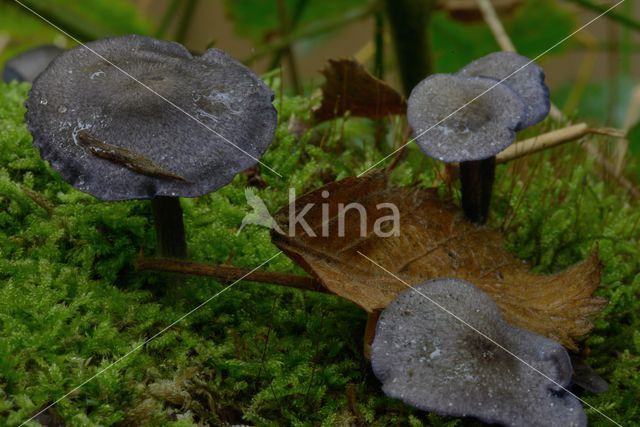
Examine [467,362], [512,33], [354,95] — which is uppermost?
[354,95]

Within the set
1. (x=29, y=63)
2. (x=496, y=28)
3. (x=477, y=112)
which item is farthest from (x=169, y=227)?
(x=496, y=28)

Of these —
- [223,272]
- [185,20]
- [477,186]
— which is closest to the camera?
[223,272]

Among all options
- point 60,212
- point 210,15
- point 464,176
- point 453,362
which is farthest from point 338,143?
point 210,15

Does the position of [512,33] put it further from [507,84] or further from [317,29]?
[507,84]

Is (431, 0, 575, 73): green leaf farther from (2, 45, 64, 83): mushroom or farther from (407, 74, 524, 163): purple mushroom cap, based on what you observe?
(407, 74, 524, 163): purple mushroom cap

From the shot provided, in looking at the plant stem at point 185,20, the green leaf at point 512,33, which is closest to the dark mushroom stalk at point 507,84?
the plant stem at point 185,20

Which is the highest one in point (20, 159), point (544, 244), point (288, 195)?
point (20, 159)

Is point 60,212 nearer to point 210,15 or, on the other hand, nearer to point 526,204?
point 526,204
